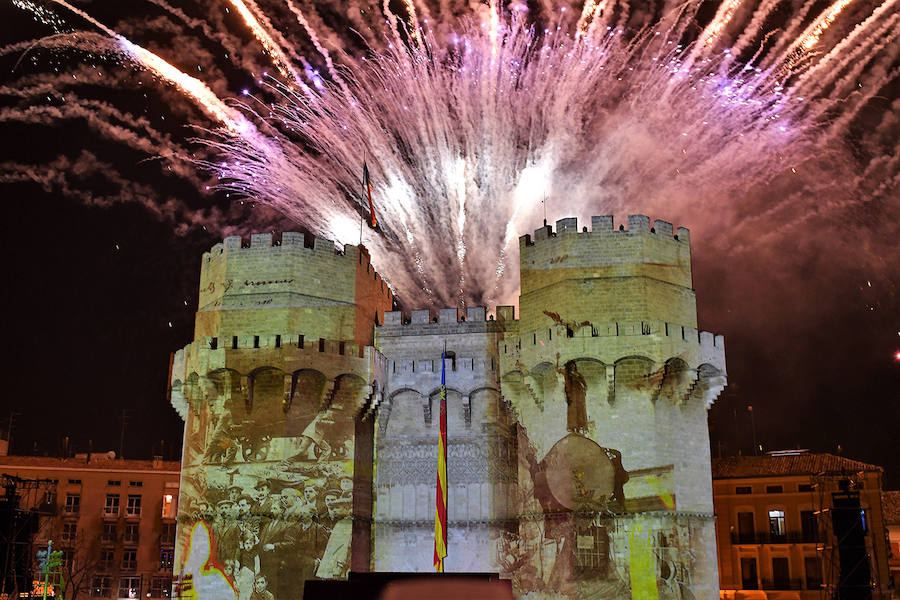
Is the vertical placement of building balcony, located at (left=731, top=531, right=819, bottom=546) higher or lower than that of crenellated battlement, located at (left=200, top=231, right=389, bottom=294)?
lower

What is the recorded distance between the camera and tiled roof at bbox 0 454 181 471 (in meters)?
55.3

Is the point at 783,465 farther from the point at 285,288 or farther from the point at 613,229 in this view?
the point at 285,288

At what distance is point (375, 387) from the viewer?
28.9 metres

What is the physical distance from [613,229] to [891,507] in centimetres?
3289

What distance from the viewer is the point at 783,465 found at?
46.9 m

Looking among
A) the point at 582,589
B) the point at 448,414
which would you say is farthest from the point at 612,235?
the point at 582,589

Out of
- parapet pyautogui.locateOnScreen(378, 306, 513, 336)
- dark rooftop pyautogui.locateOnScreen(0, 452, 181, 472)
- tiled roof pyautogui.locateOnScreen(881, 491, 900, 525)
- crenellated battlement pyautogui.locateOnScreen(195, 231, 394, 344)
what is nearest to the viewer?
crenellated battlement pyautogui.locateOnScreen(195, 231, 394, 344)

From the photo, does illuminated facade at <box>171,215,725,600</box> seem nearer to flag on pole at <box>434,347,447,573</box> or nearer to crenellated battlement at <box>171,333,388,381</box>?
crenellated battlement at <box>171,333,388,381</box>

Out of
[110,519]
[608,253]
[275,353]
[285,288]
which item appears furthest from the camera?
[110,519]

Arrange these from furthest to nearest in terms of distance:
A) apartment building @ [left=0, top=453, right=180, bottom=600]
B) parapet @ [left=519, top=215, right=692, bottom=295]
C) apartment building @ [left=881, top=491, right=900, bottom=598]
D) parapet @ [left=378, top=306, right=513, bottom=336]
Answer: apartment building @ [left=0, top=453, right=180, bottom=600]
apartment building @ [left=881, top=491, right=900, bottom=598]
parapet @ [left=378, top=306, right=513, bottom=336]
parapet @ [left=519, top=215, right=692, bottom=295]

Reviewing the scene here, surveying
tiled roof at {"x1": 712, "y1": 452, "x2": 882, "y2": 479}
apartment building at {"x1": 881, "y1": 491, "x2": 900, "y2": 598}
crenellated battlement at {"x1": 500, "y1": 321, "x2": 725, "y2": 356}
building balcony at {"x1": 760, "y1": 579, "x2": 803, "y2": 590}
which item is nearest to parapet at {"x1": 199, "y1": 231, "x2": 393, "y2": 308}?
crenellated battlement at {"x1": 500, "y1": 321, "x2": 725, "y2": 356}

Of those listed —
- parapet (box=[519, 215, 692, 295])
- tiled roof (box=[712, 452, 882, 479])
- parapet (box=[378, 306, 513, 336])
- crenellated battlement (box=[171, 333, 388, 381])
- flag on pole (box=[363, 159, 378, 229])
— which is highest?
flag on pole (box=[363, 159, 378, 229])

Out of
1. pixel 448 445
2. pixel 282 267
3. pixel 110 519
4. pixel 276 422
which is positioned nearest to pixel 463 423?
pixel 448 445

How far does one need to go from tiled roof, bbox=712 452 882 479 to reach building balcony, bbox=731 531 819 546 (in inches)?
112
